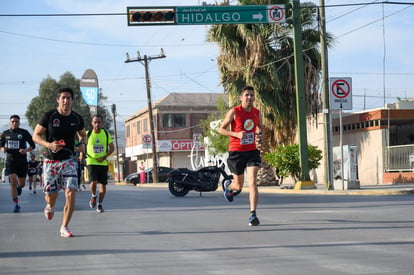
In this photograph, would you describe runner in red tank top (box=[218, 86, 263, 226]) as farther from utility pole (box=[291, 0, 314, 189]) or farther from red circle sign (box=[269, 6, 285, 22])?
red circle sign (box=[269, 6, 285, 22])

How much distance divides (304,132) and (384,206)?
9.07 meters

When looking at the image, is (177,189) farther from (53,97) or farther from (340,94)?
(53,97)

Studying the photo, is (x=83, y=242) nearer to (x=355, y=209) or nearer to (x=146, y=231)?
(x=146, y=231)

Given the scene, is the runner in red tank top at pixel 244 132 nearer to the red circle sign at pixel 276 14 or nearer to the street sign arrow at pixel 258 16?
the street sign arrow at pixel 258 16

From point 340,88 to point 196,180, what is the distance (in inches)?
211

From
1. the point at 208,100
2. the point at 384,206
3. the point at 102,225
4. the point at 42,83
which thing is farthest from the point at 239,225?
the point at 42,83

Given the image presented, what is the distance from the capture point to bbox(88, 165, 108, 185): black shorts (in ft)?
43.8

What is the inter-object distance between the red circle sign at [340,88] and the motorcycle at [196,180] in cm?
447

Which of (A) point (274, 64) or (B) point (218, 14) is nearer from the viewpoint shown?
(B) point (218, 14)

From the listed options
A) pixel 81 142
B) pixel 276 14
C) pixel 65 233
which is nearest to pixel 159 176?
pixel 276 14

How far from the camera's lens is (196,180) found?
770 inches

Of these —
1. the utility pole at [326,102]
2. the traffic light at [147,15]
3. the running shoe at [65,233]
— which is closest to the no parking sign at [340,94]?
the utility pole at [326,102]

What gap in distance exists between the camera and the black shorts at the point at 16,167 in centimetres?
1425

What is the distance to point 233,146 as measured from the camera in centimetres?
1013
